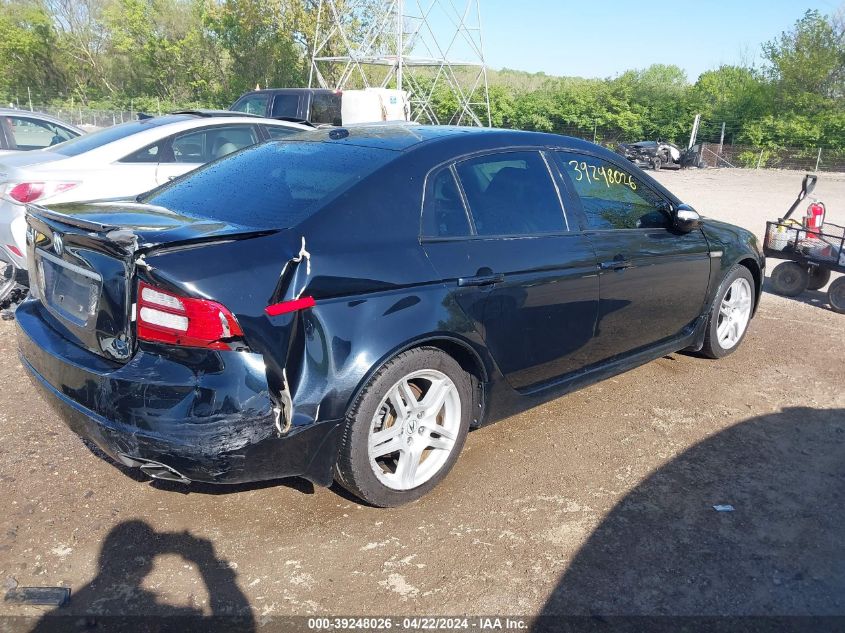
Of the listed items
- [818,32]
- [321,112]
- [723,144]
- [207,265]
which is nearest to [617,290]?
[207,265]

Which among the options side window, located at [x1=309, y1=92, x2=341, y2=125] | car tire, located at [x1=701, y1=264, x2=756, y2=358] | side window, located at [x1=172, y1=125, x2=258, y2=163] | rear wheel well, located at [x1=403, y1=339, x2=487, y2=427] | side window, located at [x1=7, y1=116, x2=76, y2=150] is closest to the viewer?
rear wheel well, located at [x1=403, y1=339, x2=487, y2=427]

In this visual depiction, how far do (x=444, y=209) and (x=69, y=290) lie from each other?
173 cm

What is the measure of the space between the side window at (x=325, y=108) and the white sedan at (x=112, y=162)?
19.1ft

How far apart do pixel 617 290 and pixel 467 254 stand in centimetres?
121

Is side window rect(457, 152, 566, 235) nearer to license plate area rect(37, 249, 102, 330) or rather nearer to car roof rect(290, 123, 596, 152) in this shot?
car roof rect(290, 123, 596, 152)

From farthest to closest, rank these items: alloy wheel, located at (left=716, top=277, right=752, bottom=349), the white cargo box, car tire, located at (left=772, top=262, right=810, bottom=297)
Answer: the white cargo box → car tire, located at (left=772, top=262, right=810, bottom=297) → alloy wheel, located at (left=716, top=277, right=752, bottom=349)

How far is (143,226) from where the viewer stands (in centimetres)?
283

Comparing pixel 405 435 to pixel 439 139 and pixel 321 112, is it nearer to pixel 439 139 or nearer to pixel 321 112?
pixel 439 139

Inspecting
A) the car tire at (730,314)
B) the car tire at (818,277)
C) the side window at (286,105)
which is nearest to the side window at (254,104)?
the side window at (286,105)

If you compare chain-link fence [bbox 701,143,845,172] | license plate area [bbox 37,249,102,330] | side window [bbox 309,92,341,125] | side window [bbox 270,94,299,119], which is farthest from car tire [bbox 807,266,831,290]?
chain-link fence [bbox 701,143,845,172]

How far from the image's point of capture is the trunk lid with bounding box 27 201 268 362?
269cm

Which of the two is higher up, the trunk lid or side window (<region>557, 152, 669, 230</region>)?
side window (<region>557, 152, 669, 230</region>)

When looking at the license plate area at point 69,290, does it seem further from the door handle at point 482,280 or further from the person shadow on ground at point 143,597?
the door handle at point 482,280

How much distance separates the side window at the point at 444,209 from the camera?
129 inches
